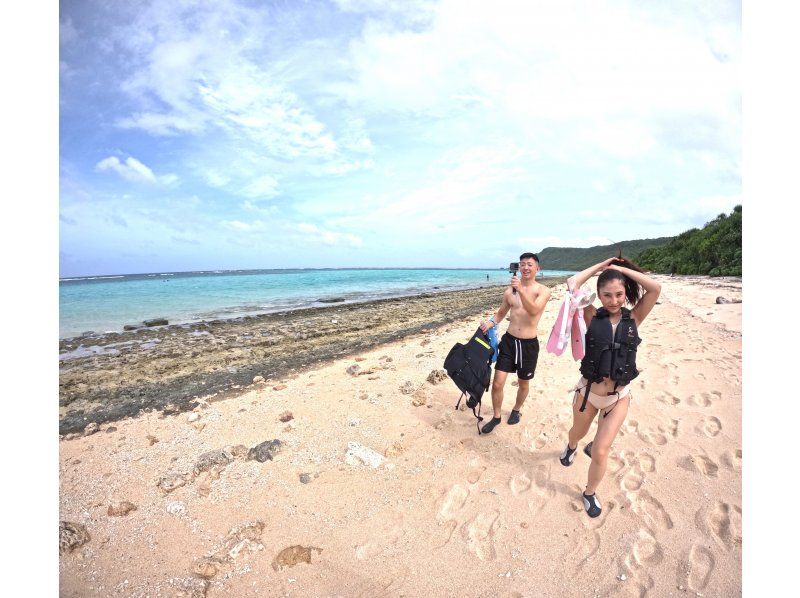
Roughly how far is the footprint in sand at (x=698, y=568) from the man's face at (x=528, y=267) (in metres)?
3.12

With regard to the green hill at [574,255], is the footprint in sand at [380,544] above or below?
below

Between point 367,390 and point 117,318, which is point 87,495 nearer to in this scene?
point 367,390

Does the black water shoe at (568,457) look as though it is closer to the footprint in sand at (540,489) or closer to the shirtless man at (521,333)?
the footprint in sand at (540,489)

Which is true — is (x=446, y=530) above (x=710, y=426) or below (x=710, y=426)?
below

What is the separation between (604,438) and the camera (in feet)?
10.4

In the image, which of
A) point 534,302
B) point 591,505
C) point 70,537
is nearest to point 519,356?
point 534,302

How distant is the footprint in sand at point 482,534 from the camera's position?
2.99 meters

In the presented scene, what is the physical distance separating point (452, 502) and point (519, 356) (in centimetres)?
208

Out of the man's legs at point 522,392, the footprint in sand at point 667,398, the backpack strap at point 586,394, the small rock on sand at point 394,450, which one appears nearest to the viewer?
the backpack strap at point 586,394

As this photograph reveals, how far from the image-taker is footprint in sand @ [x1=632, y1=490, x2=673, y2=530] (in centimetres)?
305

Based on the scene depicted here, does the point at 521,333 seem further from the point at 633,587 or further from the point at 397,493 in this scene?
the point at 633,587

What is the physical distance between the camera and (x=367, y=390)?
6512 millimetres

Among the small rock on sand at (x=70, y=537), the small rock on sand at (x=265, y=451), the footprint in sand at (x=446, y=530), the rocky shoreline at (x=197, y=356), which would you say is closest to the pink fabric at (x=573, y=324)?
the footprint in sand at (x=446, y=530)
